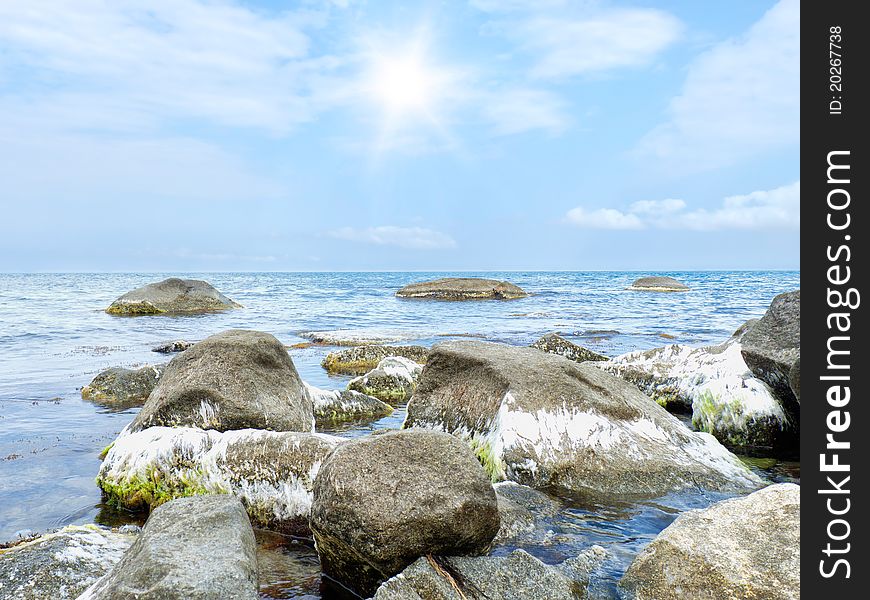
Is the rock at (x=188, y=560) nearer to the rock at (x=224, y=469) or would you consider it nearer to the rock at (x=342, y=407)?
the rock at (x=224, y=469)

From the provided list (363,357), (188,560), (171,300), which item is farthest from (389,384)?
(171,300)

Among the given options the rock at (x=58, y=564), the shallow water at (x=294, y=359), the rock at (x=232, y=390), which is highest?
the rock at (x=232, y=390)

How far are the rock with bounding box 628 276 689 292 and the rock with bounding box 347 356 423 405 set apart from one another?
4974cm

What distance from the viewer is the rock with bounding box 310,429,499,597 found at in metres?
4.35

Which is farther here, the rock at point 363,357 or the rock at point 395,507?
the rock at point 363,357

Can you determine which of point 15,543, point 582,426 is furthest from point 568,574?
point 15,543

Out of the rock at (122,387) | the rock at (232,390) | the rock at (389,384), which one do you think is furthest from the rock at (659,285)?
the rock at (232,390)

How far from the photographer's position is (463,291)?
49938mm

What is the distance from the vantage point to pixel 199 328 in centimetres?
2584

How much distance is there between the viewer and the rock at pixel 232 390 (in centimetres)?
771

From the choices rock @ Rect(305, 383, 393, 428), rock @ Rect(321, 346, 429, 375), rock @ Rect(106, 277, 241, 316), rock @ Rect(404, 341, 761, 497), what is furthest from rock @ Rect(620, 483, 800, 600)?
rock @ Rect(106, 277, 241, 316)
